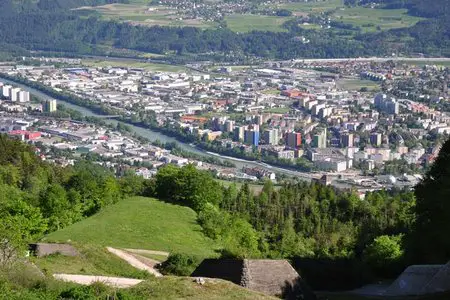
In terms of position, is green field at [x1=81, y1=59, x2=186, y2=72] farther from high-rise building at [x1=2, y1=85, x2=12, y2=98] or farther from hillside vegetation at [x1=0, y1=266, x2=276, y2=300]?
hillside vegetation at [x1=0, y1=266, x2=276, y2=300]

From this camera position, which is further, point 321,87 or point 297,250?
point 321,87

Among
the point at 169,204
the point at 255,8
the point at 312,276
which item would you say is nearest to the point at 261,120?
the point at 169,204

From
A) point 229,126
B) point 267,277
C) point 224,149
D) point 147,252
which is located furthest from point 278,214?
point 229,126

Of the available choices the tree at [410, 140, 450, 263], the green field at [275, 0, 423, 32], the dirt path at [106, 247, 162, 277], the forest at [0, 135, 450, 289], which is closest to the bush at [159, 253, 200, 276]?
the dirt path at [106, 247, 162, 277]

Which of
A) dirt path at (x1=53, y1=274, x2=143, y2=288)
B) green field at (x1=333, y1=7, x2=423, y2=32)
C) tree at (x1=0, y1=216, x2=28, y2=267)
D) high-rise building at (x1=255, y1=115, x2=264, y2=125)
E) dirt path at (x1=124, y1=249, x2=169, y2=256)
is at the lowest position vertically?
high-rise building at (x1=255, y1=115, x2=264, y2=125)

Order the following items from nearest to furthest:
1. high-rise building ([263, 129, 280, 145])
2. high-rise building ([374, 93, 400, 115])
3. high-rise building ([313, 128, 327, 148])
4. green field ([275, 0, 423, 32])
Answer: high-rise building ([313, 128, 327, 148]), high-rise building ([263, 129, 280, 145]), high-rise building ([374, 93, 400, 115]), green field ([275, 0, 423, 32])

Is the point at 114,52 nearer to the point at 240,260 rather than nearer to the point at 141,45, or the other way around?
the point at 141,45

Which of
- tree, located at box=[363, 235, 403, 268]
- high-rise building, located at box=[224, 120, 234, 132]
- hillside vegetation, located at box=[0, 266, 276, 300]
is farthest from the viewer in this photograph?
high-rise building, located at box=[224, 120, 234, 132]
